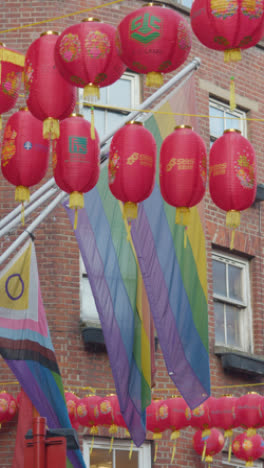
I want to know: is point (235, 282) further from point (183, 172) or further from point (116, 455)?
point (183, 172)

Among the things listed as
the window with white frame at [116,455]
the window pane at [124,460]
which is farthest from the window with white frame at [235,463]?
the window pane at [124,460]

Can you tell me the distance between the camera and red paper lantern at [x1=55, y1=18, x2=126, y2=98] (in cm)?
1055

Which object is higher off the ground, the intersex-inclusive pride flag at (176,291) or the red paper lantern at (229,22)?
the red paper lantern at (229,22)

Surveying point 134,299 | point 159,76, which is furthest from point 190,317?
point 159,76

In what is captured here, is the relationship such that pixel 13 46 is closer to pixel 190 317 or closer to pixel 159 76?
pixel 190 317

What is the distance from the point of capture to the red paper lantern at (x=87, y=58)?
10.5 metres

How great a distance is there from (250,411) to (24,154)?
5137 mm

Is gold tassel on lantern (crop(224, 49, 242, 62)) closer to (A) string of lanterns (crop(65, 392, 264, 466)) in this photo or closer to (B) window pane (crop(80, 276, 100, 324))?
(A) string of lanterns (crop(65, 392, 264, 466))

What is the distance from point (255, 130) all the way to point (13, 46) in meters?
4.63

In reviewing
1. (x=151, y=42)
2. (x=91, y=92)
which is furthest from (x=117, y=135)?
(x=151, y=42)

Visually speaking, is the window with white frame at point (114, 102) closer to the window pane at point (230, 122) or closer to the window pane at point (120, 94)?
the window pane at point (120, 94)

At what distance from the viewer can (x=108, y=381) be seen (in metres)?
16.7

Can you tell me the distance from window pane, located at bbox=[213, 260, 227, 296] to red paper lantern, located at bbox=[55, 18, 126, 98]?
27.0 ft

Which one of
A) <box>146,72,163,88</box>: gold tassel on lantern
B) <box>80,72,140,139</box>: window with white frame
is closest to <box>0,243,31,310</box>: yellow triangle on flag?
<box>146,72,163,88</box>: gold tassel on lantern
